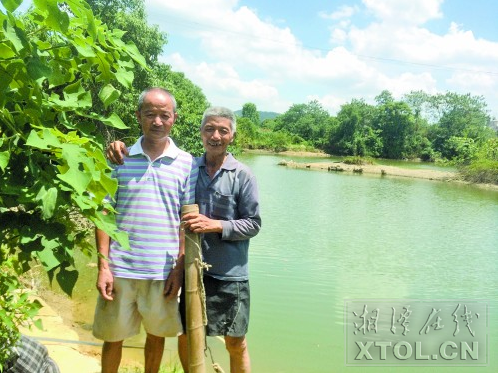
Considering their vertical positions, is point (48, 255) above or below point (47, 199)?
below

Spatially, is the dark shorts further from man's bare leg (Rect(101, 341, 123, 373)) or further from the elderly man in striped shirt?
man's bare leg (Rect(101, 341, 123, 373))

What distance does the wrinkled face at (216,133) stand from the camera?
7.83ft

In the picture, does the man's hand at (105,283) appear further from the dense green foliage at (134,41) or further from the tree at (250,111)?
the tree at (250,111)

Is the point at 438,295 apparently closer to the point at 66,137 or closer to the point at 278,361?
the point at 278,361

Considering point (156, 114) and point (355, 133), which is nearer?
point (156, 114)

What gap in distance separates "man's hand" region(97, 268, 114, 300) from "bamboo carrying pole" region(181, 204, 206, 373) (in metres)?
0.38

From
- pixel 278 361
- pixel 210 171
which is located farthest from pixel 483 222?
pixel 210 171

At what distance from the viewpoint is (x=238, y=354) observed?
8.31 feet

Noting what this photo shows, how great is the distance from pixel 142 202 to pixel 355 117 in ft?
170

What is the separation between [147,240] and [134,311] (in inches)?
14.8

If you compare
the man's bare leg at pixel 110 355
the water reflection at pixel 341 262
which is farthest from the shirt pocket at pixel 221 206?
the water reflection at pixel 341 262

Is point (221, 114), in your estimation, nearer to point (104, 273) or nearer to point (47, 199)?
point (104, 273)

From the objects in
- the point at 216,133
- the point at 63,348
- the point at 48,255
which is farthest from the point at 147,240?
the point at 63,348

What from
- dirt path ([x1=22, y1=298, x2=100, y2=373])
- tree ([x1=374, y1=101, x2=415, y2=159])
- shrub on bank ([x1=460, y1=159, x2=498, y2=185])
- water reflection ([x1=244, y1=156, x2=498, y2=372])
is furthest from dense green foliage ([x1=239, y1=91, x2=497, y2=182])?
dirt path ([x1=22, y1=298, x2=100, y2=373])
